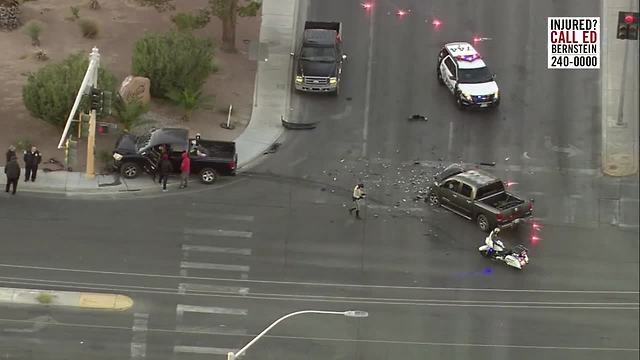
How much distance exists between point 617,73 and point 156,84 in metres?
19.1

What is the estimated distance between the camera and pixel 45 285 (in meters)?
27.2

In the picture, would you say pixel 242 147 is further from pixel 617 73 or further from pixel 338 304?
pixel 617 73

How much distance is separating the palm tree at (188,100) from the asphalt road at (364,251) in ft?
12.8

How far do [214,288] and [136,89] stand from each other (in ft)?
39.0

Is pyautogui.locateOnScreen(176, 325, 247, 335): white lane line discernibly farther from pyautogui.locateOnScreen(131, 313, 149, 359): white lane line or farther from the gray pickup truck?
the gray pickup truck

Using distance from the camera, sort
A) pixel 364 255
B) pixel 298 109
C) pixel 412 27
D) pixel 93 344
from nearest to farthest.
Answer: pixel 93 344, pixel 364 255, pixel 298 109, pixel 412 27

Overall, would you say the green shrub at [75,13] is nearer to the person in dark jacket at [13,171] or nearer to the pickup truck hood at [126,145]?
the pickup truck hood at [126,145]

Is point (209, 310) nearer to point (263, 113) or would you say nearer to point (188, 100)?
point (188, 100)

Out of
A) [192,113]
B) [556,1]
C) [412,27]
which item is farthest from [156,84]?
[556,1]

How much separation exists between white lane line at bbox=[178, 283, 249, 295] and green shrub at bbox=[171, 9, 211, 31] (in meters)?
14.9

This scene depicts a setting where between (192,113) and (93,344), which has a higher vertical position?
(192,113)

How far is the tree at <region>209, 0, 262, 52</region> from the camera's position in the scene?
131ft

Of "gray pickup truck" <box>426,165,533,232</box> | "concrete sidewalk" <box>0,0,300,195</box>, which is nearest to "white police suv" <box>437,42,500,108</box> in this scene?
"gray pickup truck" <box>426,165,533,232</box>
